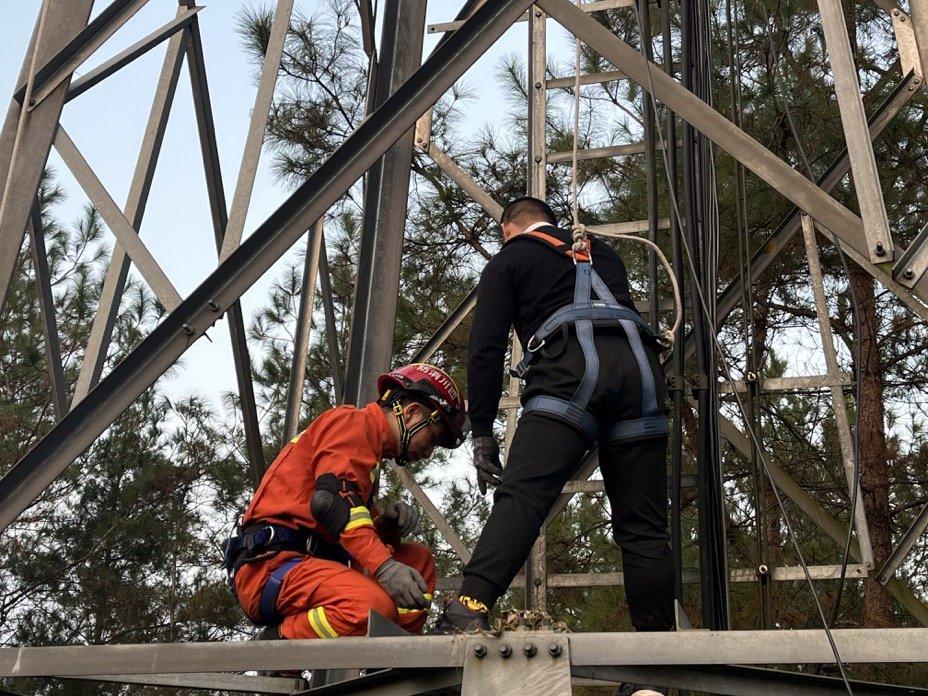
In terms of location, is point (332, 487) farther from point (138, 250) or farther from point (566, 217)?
point (566, 217)

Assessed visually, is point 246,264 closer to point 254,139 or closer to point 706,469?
point 254,139

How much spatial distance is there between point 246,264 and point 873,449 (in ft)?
19.8

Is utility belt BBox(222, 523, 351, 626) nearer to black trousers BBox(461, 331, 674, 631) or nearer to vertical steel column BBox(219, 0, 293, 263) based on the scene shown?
black trousers BBox(461, 331, 674, 631)

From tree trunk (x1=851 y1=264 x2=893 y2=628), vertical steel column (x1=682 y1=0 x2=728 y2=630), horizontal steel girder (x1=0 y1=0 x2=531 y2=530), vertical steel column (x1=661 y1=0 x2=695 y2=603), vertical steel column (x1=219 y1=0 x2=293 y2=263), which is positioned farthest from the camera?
tree trunk (x1=851 y1=264 x2=893 y2=628)

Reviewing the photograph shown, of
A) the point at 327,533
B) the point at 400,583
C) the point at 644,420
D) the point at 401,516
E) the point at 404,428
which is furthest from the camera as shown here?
the point at 401,516

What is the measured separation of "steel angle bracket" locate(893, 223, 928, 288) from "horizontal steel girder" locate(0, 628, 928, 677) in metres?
0.92

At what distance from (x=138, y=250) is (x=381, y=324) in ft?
3.07

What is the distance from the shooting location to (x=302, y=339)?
534 cm

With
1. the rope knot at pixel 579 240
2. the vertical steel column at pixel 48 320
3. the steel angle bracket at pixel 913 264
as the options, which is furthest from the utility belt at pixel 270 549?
the steel angle bracket at pixel 913 264

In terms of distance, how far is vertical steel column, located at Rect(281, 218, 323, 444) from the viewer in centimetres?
527

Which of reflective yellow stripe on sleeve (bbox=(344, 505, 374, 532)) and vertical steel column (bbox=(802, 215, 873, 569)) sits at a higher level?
vertical steel column (bbox=(802, 215, 873, 569))

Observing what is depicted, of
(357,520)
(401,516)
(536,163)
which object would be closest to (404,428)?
(401,516)

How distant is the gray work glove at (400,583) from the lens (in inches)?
146

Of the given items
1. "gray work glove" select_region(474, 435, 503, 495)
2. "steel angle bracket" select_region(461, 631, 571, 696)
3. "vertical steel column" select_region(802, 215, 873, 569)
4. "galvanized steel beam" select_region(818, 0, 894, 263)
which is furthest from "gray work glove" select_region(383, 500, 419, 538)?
"vertical steel column" select_region(802, 215, 873, 569)
